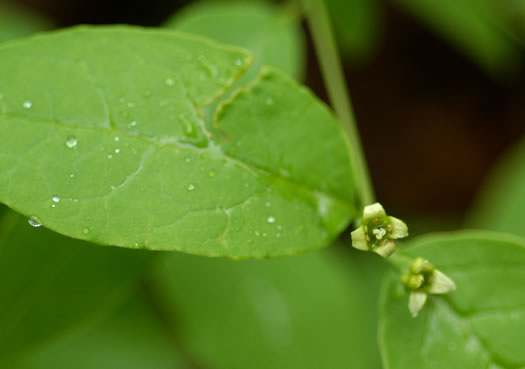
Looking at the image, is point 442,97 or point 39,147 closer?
point 39,147

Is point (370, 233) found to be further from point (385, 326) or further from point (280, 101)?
point (280, 101)

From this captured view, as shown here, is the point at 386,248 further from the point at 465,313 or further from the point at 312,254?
the point at 312,254

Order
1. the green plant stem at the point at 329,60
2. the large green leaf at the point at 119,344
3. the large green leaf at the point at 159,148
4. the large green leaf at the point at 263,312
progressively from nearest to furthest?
the large green leaf at the point at 159,148 → the green plant stem at the point at 329,60 → the large green leaf at the point at 263,312 → the large green leaf at the point at 119,344

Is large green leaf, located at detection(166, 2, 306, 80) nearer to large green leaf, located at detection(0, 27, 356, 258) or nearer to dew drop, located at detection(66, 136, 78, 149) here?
large green leaf, located at detection(0, 27, 356, 258)

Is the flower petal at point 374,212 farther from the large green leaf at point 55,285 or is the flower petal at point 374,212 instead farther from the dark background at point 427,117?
the dark background at point 427,117

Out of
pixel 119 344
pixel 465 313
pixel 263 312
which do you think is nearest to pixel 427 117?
pixel 263 312

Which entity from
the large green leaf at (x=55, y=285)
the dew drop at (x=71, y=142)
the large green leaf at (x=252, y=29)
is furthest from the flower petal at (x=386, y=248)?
the large green leaf at (x=252, y=29)

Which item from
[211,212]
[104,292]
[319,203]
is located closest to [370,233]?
[319,203]
